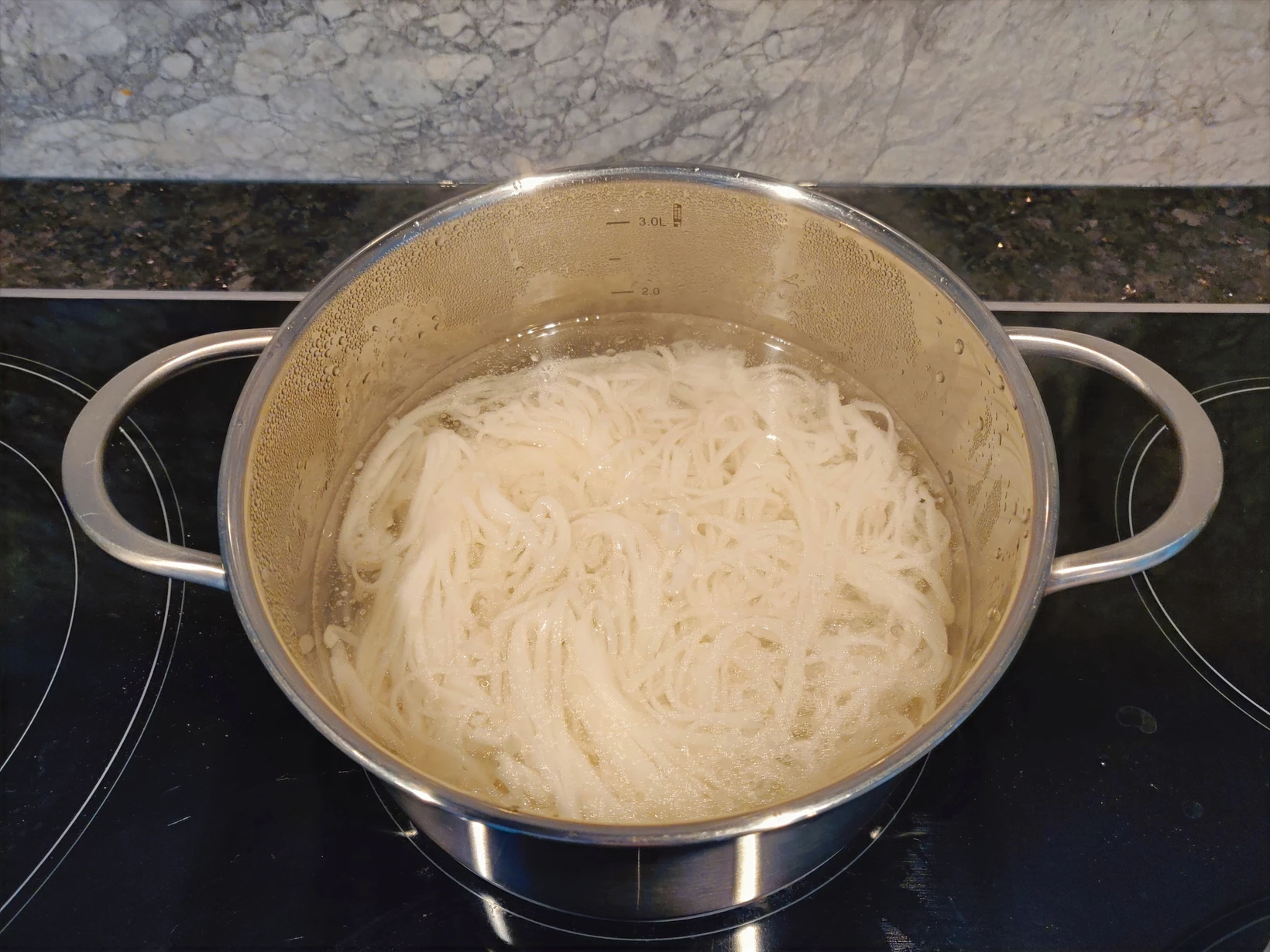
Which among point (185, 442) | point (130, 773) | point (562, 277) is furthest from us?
point (562, 277)

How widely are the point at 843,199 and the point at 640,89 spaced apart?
0.44m

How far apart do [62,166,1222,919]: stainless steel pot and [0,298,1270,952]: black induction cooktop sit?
0.08 meters

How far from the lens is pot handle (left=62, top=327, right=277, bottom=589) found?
3.06ft

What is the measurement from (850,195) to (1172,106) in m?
0.58

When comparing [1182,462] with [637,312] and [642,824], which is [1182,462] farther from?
[637,312]

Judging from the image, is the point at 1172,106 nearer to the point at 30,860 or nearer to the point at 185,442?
the point at 185,442

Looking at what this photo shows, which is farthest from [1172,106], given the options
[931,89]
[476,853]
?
[476,853]

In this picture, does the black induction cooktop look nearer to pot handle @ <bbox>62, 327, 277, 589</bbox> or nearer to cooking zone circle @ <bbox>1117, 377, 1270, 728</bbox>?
cooking zone circle @ <bbox>1117, 377, 1270, 728</bbox>

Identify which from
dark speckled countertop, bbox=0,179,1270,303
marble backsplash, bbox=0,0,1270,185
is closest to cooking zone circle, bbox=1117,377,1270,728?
dark speckled countertop, bbox=0,179,1270,303

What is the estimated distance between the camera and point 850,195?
5.56 ft

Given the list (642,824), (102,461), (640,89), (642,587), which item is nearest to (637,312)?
(640,89)

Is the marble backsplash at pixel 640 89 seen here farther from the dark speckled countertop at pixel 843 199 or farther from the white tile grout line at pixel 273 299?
the white tile grout line at pixel 273 299

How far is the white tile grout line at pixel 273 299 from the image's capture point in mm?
1509

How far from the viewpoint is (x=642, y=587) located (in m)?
1.23
